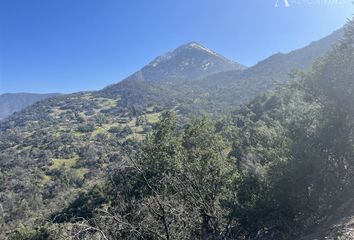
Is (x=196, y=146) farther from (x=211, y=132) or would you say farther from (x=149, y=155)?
(x=149, y=155)

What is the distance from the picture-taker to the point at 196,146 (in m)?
27.5

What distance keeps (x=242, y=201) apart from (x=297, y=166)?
3164 millimetres

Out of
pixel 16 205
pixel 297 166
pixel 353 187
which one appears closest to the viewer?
pixel 353 187

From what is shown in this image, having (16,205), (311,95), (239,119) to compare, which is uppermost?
(311,95)

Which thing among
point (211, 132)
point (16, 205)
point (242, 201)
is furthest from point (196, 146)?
point (16, 205)

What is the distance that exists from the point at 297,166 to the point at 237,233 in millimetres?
4122

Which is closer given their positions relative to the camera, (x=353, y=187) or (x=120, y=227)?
(x=120, y=227)

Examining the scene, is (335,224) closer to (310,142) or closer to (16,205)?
(310,142)

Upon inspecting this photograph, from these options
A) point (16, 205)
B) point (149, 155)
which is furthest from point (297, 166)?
point (16, 205)

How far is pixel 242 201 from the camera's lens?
17.8m

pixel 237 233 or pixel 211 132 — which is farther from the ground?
pixel 211 132

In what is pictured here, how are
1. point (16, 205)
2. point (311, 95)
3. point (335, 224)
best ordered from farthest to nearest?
point (16, 205)
point (311, 95)
point (335, 224)

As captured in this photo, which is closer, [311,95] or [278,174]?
[278,174]

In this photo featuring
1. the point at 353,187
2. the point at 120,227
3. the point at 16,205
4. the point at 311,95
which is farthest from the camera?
the point at 16,205
